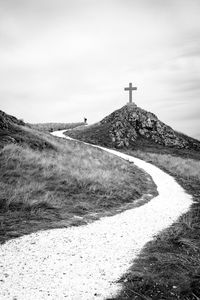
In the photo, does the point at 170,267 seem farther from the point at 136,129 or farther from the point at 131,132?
the point at 136,129

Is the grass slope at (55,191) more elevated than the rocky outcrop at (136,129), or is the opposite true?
the rocky outcrop at (136,129)

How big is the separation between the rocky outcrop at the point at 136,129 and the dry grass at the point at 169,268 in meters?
32.1

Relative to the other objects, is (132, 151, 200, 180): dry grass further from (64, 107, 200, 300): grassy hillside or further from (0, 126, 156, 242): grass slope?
(64, 107, 200, 300): grassy hillside

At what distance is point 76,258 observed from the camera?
7559 millimetres

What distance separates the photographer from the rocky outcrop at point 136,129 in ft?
144

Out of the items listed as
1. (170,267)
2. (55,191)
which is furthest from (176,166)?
(170,267)

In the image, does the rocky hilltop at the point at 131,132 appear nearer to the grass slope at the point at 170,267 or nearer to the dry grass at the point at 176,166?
the dry grass at the point at 176,166

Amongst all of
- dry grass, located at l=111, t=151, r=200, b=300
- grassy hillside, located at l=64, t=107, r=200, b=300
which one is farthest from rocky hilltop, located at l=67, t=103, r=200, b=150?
dry grass, located at l=111, t=151, r=200, b=300

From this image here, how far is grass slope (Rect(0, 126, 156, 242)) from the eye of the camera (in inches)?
425

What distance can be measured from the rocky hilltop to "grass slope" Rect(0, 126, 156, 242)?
19.7 metres

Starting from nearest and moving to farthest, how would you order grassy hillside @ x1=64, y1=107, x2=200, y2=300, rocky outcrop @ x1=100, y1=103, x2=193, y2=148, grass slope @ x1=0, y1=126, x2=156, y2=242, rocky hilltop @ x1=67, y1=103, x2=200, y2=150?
1. grassy hillside @ x1=64, y1=107, x2=200, y2=300
2. grass slope @ x1=0, y1=126, x2=156, y2=242
3. rocky hilltop @ x1=67, y1=103, x2=200, y2=150
4. rocky outcrop @ x1=100, y1=103, x2=193, y2=148

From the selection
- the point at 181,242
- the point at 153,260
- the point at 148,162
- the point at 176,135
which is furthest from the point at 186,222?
the point at 176,135

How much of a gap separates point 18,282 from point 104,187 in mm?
10481

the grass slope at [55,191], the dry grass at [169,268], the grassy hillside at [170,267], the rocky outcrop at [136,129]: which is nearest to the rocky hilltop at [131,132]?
the rocky outcrop at [136,129]
